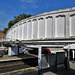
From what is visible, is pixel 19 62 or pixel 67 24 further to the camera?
pixel 19 62

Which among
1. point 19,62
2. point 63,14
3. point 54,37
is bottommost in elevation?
point 19,62

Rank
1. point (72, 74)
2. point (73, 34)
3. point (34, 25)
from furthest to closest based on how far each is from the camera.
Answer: point (72, 74) < point (34, 25) < point (73, 34)

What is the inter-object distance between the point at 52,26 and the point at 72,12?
60.4 inches

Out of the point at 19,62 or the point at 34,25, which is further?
the point at 19,62

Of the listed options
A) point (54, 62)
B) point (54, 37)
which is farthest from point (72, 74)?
point (54, 37)

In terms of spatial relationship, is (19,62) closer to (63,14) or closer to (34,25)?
(34,25)

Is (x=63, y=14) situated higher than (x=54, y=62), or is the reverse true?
(x=63, y=14)

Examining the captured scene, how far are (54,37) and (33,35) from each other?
83.6 inches

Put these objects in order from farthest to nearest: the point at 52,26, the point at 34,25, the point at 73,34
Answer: the point at 34,25 < the point at 52,26 < the point at 73,34

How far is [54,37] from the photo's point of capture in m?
5.72

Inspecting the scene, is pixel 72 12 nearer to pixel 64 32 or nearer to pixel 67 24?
pixel 67 24

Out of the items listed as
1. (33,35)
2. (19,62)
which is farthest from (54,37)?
(19,62)

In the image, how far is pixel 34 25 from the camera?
23.7 ft

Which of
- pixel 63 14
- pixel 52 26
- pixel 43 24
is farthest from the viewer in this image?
pixel 43 24
